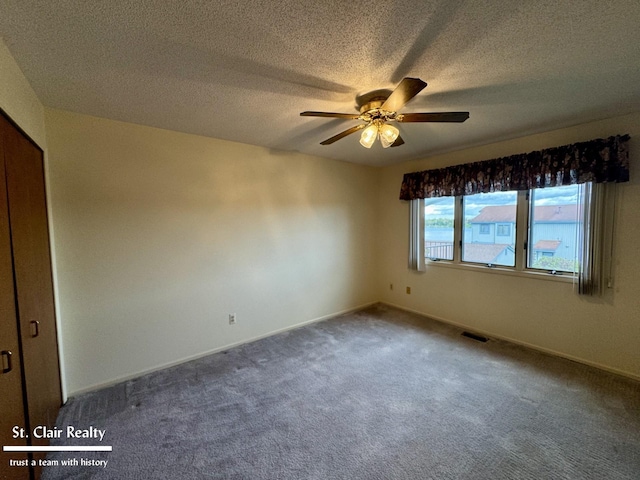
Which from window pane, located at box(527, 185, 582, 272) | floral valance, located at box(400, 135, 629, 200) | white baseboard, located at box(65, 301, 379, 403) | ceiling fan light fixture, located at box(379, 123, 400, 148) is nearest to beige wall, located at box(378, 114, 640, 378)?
floral valance, located at box(400, 135, 629, 200)

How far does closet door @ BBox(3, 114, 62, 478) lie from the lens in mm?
1487

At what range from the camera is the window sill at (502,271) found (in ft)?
9.11

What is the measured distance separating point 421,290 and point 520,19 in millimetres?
3424

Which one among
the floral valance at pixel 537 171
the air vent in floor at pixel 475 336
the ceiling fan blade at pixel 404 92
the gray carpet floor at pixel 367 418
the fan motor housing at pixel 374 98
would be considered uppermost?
the fan motor housing at pixel 374 98

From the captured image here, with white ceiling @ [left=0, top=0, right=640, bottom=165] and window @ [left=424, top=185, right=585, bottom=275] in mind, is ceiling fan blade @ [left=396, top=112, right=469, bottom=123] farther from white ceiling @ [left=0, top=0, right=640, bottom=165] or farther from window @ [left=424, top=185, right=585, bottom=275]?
window @ [left=424, top=185, right=585, bottom=275]

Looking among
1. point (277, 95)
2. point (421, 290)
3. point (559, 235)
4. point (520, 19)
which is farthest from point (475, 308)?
point (277, 95)

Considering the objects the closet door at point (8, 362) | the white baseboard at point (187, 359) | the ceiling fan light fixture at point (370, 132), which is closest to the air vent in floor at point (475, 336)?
the white baseboard at point (187, 359)

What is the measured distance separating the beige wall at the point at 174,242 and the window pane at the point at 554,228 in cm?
251

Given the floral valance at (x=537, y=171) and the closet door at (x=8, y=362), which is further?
the floral valance at (x=537, y=171)

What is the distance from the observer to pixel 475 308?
11.3 feet

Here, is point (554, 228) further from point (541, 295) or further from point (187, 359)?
point (187, 359)

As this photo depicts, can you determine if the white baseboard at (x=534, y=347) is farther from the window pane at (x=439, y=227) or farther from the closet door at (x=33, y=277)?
the closet door at (x=33, y=277)

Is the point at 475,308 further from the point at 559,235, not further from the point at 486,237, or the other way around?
the point at 559,235

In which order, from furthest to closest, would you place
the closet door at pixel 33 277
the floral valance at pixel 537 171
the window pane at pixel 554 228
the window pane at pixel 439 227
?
the window pane at pixel 439 227 → the window pane at pixel 554 228 → the floral valance at pixel 537 171 → the closet door at pixel 33 277
